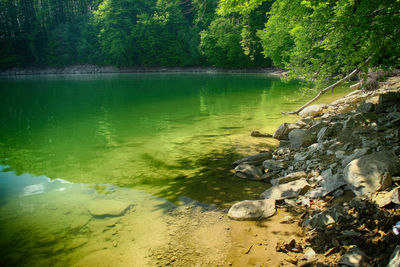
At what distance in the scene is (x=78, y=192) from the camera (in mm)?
6438

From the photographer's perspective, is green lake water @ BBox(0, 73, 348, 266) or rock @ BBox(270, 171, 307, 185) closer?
green lake water @ BBox(0, 73, 348, 266)

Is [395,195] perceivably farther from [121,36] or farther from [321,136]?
[121,36]

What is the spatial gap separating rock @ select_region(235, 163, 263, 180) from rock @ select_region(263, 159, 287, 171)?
14.2 inches

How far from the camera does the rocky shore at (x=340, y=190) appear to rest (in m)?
3.51

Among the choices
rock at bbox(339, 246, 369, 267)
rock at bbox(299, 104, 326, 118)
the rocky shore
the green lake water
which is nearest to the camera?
rock at bbox(339, 246, 369, 267)

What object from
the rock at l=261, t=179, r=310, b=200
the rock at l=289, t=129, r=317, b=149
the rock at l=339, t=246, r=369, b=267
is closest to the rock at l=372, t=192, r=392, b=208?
the rock at l=339, t=246, r=369, b=267

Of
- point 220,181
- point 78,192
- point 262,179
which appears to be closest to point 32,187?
point 78,192

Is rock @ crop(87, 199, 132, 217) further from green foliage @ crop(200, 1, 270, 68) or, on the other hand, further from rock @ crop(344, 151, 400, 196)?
green foliage @ crop(200, 1, 270, 68)

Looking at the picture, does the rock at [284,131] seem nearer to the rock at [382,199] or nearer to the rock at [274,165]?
the rock at [274,165]

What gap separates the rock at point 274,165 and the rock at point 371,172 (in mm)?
2173

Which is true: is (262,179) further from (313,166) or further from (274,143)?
(274,143)

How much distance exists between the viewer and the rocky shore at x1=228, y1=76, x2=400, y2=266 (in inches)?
138

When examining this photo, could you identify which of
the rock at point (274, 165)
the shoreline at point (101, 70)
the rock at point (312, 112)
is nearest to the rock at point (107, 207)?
the rock at point (274, 165)

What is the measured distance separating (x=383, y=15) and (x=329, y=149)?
10.1 feet
